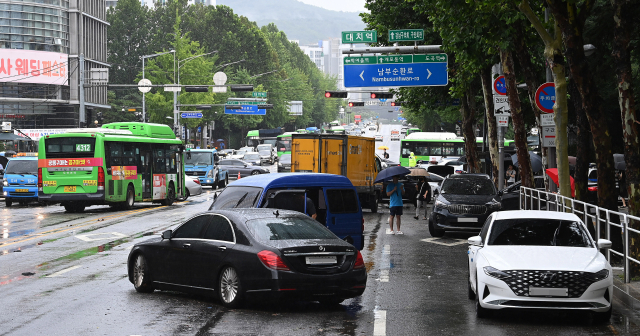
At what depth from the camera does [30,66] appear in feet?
239

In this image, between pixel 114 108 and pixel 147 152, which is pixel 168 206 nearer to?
pixel 147 152

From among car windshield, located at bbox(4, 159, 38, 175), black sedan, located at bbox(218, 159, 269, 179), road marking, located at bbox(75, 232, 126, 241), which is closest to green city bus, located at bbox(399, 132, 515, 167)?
black sedan, located at bbox(218, 159, 269, 179)

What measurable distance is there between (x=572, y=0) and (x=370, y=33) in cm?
1496

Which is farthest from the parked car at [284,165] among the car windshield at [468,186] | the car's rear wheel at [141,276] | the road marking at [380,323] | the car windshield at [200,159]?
the road marking at [380,323]

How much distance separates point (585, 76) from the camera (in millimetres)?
14984

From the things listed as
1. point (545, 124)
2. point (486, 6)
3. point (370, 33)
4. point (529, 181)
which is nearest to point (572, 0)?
point (486, 6)

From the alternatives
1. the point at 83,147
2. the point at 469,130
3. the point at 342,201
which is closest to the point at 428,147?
the point at 469,130

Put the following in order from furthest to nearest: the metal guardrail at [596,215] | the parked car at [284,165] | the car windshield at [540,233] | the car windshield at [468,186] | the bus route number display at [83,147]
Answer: the parked car at [284,165] < the bus route number display at [83,147] < the car windshield at [468,186] < the metal guardrail at [596,215] < the car windshield at [540,233]

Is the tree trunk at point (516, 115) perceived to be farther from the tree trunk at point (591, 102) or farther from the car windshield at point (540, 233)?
the car windshield at point (540, 233)

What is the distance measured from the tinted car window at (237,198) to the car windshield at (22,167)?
2182cm

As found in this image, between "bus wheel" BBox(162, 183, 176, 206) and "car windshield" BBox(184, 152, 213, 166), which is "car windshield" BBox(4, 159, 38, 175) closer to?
"bus wheel" BBox(162, 183, 176, 206)

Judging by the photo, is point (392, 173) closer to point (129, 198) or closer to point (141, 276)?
point (141, 276)

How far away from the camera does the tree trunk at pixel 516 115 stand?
76.1ft

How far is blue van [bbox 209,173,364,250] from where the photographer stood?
1361cm
